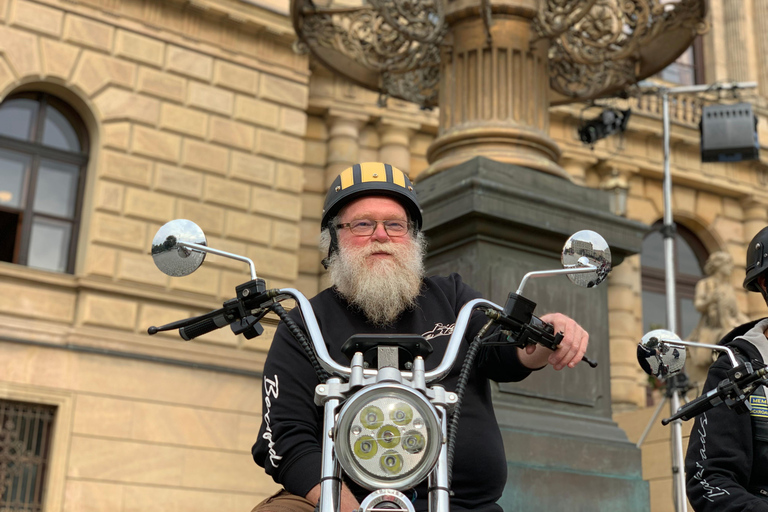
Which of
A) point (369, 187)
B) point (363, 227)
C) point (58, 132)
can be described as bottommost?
point (363, 227)

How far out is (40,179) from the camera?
13.8 metres

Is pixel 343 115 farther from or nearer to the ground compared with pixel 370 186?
farther from the ground

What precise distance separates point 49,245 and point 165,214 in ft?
5.39

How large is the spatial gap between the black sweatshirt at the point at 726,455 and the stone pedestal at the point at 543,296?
1713mm

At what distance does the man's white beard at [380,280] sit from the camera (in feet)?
9.63

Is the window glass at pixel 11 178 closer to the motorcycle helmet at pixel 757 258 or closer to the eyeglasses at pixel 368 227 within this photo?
the eyeglasses at pixel 368 227

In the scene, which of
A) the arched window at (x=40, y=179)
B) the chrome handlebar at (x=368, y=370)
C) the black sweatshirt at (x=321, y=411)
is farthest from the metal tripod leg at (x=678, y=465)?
the arched window at (x=40, y=179)

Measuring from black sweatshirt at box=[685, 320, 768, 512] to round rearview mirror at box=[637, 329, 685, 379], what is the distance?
35 cm

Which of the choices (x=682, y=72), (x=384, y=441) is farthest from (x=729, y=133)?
(x=384, y=441)

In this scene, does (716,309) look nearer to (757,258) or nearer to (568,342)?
(757,258)

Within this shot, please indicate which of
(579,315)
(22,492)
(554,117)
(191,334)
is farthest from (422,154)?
(191,334)

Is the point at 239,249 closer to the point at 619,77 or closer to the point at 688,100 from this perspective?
the point at 619,77

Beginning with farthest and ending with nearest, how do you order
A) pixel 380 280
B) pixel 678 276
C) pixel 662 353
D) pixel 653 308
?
pixel 678 276 < pixel 653 308 < pixel 380 280 < pixel 662 353

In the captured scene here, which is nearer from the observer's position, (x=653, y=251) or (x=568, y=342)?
(x=568, y=342)
